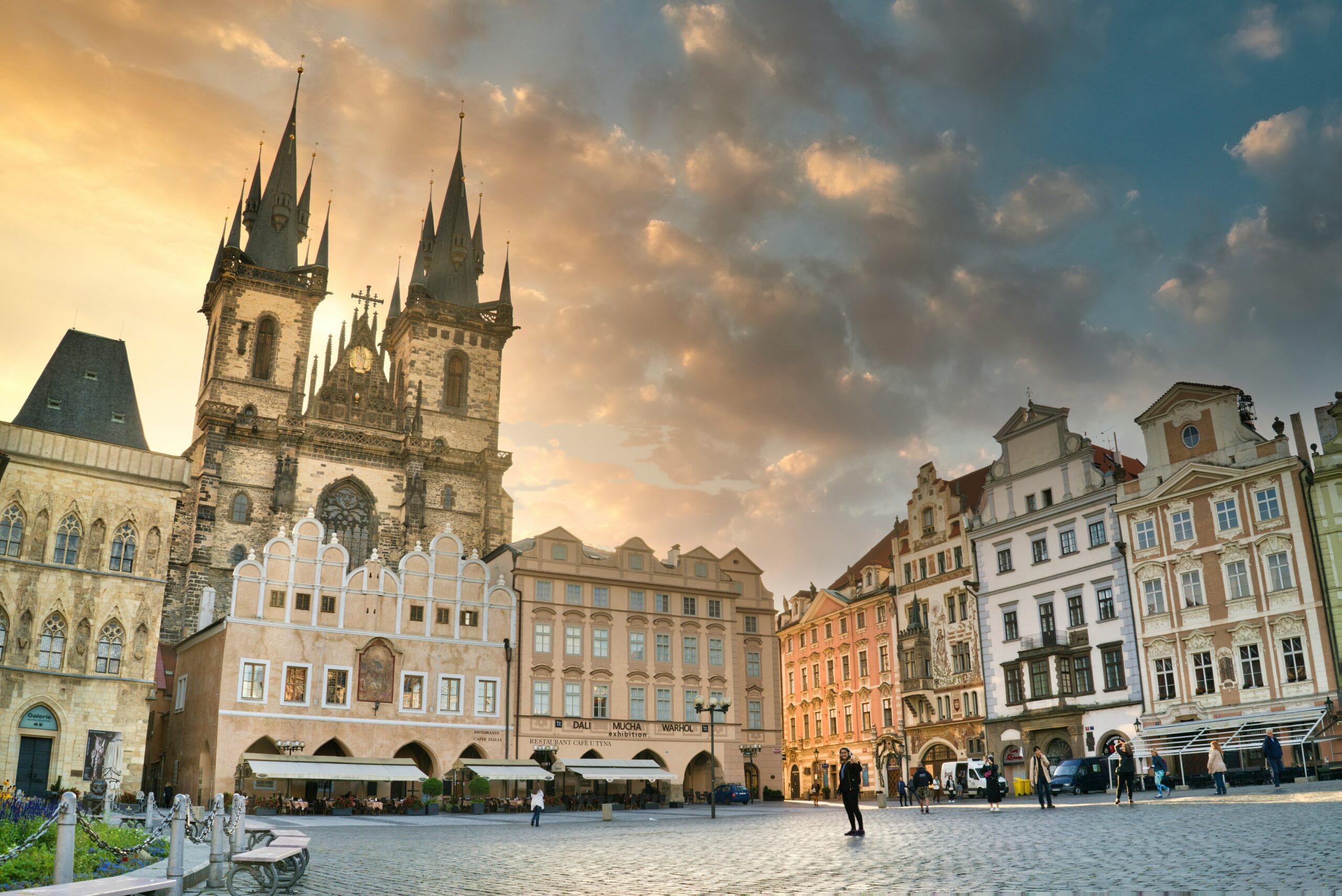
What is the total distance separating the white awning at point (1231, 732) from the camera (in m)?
35.8

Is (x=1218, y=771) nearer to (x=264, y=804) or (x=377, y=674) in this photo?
(x=377, y=674)

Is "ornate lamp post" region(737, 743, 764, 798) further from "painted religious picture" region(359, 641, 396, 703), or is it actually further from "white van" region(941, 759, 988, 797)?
"painted religious picture" region(359, 641, 396, 703)

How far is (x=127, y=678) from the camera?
38781 mm

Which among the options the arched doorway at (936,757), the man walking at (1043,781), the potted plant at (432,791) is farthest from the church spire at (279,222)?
the man walking at (1043,781)

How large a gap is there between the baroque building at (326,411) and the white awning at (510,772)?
1894cm

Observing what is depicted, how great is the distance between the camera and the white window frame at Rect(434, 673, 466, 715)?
45.3 metres

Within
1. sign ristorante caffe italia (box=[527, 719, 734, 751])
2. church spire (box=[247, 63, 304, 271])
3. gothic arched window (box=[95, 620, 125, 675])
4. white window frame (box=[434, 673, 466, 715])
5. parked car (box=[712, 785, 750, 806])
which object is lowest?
parked car (box=[712, 785, 750, 806])

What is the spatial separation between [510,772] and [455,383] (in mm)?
33820

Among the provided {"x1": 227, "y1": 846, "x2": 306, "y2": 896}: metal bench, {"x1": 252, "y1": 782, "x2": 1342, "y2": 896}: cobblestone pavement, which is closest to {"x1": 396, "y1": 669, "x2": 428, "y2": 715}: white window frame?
{"x1": 252, "y1": 782, "x2": 1342, "y2": 896}: cobblestone pavement

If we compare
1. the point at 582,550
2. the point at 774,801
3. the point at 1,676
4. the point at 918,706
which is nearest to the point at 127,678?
the point at 1,676

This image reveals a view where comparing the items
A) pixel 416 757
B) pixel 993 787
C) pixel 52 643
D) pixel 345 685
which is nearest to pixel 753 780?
pixel 416 757

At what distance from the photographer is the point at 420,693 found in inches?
1774

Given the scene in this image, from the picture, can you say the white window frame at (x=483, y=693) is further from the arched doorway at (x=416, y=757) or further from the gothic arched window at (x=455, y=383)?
the gothic arched window at (x=455, y=383)

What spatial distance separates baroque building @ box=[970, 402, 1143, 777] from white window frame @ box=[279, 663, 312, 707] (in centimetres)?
2913
